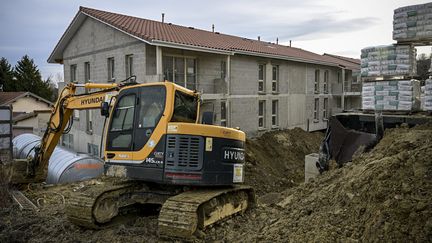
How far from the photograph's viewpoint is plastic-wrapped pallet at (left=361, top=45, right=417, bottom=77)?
454 inches

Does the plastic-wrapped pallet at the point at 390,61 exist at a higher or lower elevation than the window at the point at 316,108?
higher

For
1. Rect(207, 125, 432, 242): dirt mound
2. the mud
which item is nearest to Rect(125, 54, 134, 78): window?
the mud

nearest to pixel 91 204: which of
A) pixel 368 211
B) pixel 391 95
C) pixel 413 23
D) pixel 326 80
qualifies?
pixel 368 211

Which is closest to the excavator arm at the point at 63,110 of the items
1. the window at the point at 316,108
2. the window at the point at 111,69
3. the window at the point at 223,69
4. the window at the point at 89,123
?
the window at the point at 111,69

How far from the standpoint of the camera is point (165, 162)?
6.58m

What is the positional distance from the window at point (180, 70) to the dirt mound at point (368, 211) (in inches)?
417

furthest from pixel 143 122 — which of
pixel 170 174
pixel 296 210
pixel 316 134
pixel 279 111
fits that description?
pixel 316 134

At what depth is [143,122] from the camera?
6.84 meters

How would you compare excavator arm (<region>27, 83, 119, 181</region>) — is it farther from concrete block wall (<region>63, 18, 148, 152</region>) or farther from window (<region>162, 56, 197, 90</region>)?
window (<region>162, 56, 197, 90</region>)

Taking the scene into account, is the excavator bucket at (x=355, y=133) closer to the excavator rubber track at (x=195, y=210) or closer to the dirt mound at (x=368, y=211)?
the dirt mound at (x=368, y=211)

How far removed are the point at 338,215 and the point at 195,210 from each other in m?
2.26

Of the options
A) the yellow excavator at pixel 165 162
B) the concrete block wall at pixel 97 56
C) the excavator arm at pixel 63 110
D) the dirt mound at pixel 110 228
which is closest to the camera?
the yellow excavator at pixel 165 162

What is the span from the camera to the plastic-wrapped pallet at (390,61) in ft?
37.8

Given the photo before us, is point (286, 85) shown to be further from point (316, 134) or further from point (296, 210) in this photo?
point (296, 210)
